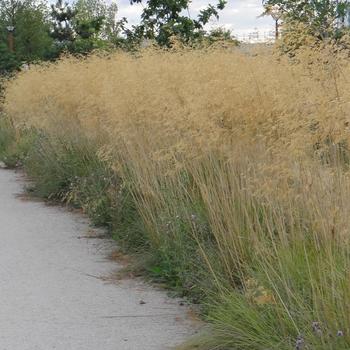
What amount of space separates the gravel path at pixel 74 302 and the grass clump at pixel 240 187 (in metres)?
0.29

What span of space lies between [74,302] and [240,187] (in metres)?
1.52

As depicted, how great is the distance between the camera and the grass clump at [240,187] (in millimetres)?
4113

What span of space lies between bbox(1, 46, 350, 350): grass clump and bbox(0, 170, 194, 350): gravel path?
0.29 m

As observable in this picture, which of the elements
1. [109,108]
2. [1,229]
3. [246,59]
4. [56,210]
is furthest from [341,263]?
[56,210]

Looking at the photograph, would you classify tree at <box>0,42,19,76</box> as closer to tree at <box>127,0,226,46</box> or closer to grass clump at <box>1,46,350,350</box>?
tree at <box>127,0,226,46</box>

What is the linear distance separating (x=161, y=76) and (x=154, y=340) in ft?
9.60

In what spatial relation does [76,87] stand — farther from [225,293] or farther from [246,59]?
[225,293]

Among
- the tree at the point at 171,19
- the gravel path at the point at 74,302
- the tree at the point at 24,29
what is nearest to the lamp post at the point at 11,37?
the tree at the point at 24,29

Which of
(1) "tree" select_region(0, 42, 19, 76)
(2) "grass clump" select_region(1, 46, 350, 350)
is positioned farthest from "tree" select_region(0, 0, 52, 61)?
(2) "grass clump" select_region(1, 46, 350, 350)

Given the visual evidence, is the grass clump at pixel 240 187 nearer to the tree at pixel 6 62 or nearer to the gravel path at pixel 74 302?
the gravel path at pixel 74 302

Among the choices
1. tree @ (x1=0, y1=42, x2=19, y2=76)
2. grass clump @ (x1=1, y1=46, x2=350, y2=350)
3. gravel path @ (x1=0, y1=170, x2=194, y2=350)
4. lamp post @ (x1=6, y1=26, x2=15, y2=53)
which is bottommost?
gravel path @ (x1=0, y1=170, x2=194, y2=350)

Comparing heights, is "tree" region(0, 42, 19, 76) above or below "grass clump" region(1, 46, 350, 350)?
above

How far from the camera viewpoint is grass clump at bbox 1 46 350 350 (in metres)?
4.11

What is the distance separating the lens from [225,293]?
5.05 metres
